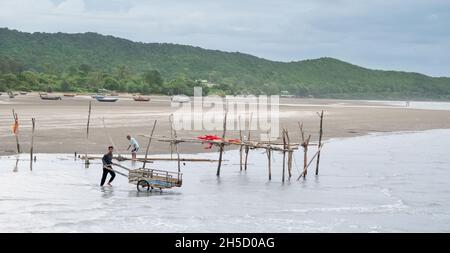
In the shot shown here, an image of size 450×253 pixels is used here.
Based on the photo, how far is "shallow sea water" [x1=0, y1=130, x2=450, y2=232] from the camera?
1711cm

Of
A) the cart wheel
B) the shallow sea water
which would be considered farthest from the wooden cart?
the shallow sea water

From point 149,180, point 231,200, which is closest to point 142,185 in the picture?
point 149,180

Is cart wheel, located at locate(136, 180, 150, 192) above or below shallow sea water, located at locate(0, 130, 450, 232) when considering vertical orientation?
above

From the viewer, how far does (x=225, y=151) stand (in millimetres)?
34281

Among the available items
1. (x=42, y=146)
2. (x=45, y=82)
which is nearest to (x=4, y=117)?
(x=42, y=146)

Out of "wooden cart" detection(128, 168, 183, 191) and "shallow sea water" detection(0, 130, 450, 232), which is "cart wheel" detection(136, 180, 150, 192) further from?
"shallow sea water" detection(0, 130, 450, 232)

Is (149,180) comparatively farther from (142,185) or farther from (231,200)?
(231,200)

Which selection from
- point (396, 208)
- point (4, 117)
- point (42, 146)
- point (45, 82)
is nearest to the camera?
point (396, 208)

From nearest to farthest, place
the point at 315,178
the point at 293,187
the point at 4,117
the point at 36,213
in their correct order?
the point at 36,213 < the point at 293,187 < the point at 315,178 < the point at 4,117

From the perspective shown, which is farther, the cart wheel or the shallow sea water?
the cart wheel

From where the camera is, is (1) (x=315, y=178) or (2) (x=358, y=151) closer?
(1) (x=315, y=178)

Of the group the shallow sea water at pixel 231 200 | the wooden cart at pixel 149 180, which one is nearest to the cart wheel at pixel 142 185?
the wooden cart at pixel 149 180
